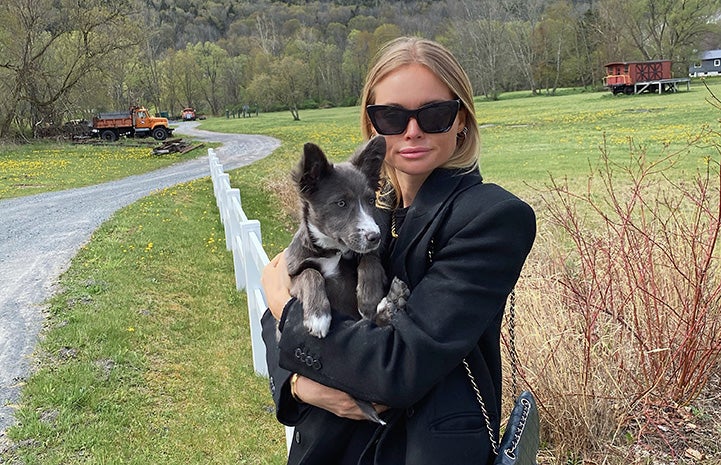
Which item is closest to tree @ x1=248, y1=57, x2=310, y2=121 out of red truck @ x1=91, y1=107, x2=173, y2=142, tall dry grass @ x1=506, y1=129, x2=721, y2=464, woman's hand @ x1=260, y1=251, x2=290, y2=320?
red truck @ x1=91, y1=107, x2=173, y2=142

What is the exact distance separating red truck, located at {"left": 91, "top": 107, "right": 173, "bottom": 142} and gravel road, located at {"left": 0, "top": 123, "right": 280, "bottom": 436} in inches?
745

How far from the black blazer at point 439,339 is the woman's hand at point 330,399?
5cm

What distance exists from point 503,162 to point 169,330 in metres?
16.0

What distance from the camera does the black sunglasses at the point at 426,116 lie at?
6.68ft

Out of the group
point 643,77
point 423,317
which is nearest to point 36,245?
point 423,317

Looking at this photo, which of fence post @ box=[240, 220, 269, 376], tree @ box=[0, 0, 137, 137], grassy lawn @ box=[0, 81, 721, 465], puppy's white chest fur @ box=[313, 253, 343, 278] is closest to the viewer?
puppy's white chest fur @ box=[313, 253, 343, 278]

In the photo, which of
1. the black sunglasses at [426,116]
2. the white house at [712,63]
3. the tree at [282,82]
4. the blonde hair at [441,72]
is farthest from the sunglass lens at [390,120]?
the white house at [712,63]

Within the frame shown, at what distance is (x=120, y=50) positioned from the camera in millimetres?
36469

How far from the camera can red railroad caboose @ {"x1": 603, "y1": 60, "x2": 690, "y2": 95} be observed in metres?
55.7

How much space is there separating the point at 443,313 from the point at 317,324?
0.48 meters

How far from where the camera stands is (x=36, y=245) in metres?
10.6

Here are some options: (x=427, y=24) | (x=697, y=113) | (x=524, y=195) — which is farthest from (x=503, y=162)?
(x=427, y=24)

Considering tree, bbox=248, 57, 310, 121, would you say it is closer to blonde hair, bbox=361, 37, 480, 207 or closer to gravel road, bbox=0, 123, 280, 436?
gravel road, bbox=0, 123, 280, 436

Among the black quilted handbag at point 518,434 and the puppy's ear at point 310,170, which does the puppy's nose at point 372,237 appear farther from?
the black quilted handbag at point 518,434
